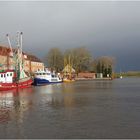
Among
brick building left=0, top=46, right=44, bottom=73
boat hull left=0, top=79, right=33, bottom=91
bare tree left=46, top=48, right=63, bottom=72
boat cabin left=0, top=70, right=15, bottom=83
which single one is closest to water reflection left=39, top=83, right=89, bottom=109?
boat hull left=0, top=79, right=33, bottom=91

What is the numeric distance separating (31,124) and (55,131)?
3.03m

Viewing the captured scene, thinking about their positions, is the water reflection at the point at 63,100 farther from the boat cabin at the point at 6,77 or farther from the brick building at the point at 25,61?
the brick building at the point at 25,61

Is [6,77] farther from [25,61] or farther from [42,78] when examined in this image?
[25,61]

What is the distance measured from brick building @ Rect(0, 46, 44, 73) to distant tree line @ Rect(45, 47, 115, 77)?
1069 cm

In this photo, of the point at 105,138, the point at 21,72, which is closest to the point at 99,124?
the point at 105,138

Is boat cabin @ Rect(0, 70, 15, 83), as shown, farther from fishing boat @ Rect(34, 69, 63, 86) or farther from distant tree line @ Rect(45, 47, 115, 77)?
distant tree line @ Rect(45, 47, 115, 77)

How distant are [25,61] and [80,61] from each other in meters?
28.8

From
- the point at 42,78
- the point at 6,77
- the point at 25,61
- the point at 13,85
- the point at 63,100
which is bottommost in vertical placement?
the point at 63,100

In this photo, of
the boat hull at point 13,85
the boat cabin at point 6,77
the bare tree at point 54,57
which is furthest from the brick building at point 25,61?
the boat cabin at point 6,77

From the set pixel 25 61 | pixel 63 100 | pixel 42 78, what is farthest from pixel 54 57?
pixel 63 100

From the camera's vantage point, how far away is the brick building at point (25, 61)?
134m

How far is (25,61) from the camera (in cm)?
15000

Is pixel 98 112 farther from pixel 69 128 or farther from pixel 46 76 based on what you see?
pixel 46 76

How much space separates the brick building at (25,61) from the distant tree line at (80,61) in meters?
10.7
